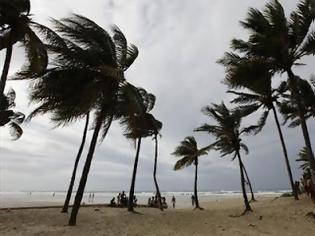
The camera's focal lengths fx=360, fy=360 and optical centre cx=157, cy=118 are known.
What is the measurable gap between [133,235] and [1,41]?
372 inches

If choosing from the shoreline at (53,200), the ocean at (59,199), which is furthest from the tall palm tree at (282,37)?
the ocean at (59,199)

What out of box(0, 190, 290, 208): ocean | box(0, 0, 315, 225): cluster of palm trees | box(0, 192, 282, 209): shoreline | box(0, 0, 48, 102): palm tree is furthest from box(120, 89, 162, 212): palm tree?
box(0, 190, 290, 208): ocean

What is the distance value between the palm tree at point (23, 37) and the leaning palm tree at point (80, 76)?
0.50 m

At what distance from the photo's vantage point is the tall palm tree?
16.7m

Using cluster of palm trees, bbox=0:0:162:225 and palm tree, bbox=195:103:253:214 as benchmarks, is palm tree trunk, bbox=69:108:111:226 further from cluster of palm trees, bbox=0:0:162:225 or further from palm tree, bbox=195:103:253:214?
palm tree, bbox=195:103:253:214

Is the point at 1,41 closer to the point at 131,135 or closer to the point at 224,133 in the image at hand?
the point at 131,135

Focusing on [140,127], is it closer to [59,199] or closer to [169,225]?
[169,225]

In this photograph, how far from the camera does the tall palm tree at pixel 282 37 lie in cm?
1672

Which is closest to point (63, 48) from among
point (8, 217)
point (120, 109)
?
point (120, 109)

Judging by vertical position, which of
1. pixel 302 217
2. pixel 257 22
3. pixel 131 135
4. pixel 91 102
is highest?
pixel 257 22

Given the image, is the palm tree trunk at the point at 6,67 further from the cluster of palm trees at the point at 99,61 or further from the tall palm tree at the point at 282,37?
the tall palm tree at the point at 282,37

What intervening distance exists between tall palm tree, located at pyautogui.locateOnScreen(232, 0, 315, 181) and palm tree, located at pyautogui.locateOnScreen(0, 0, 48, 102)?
32.7 feet

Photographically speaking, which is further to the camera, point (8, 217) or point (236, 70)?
point (236, 70)

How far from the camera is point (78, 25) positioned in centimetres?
1540
